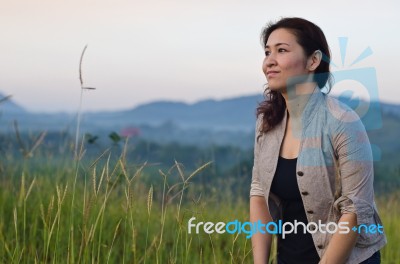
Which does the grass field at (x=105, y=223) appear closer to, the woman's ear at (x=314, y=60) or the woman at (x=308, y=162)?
the woman at (x=308, y=162)

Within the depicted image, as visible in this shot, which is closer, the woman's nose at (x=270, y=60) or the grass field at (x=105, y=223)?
the woman's nose at (x=270, y=60)

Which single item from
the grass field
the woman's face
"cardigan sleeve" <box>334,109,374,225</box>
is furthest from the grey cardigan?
the grass field

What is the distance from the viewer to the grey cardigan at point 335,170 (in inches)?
92.4

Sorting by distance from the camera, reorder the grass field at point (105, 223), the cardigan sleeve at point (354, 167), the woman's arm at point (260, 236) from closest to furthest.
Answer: the cardigan sleeve at point (354, 167) < the woman's arm at point (260, 236) < the grass field at point (105, 223)

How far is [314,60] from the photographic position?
2.57 meters

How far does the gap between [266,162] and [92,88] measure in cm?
74

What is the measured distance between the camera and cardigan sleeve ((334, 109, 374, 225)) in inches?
92.0

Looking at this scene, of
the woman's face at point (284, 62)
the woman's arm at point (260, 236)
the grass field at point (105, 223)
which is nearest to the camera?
the woman's face at point (284, 62)

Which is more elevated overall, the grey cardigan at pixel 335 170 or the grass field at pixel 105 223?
the grey cardigan at pixel 335 170

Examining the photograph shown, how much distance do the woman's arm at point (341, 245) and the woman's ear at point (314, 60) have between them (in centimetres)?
59

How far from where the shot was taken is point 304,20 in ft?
8.52

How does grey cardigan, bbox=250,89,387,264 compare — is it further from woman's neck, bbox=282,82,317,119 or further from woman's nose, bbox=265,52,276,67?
woman's nose, bbox=265,52,276,67

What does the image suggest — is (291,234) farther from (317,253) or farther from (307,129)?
(307,129)

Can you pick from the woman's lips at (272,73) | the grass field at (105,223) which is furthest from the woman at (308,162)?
the grass field at (105,223)
